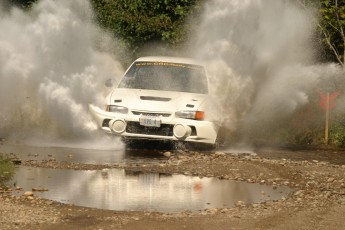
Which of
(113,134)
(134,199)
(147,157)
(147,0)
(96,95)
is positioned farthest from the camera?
(147,0)

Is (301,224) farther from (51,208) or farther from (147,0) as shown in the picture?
(147,0)

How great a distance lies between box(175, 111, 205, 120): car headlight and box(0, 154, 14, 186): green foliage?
141 inches

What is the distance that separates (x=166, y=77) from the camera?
691 inches

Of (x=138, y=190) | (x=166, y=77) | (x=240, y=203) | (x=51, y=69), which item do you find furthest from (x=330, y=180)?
(x=51, y=69)

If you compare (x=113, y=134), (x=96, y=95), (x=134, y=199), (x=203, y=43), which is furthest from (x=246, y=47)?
(x=134, y=199)

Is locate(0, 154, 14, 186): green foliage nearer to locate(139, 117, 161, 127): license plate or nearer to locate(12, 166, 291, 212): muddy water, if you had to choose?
locate(12, 166, 291, 212): muddy water

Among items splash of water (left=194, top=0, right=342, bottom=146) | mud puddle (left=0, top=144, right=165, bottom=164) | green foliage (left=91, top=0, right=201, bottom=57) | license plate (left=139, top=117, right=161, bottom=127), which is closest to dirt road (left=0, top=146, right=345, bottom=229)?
mud puddle (left=0, top=144, right=165, bottom=164)

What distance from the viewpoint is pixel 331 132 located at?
20000mm

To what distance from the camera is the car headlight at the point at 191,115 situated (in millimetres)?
16125

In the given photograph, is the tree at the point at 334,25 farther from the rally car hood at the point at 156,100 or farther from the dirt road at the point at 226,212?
the dirt road at the point at 226,212

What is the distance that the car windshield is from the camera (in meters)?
17.3

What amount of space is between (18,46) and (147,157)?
7.48 m

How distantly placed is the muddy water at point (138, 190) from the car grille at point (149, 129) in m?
2.66

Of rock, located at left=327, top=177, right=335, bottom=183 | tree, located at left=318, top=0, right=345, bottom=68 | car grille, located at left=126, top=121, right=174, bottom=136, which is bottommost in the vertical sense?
rock, located at left=327, top=177, right=335, bottom=183
